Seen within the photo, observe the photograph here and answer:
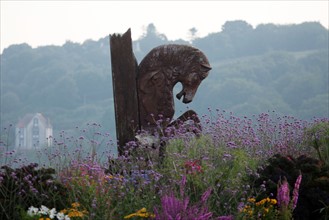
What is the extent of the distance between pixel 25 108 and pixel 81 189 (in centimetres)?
8440

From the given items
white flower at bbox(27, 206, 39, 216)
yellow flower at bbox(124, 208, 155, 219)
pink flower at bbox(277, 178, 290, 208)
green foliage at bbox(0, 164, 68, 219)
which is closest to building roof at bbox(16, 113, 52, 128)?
green foliage at bbox(0, 164, 68, 219)

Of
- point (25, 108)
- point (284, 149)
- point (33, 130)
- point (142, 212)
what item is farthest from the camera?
point (25, 108)

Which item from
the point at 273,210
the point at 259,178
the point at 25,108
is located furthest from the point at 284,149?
the point at 25,108

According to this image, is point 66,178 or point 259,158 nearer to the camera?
point 66,178

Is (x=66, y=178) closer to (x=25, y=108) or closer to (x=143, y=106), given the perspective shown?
(x=143, y=106)

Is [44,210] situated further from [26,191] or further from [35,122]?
[35,122]

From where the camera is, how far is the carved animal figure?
836 cm

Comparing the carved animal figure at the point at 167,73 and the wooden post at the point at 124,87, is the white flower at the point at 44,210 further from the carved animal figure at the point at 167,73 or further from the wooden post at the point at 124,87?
the carved animal figure at the point at 167,73

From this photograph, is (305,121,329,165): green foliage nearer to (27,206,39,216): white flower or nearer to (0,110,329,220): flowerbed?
(0,110,329,220): flowerbed

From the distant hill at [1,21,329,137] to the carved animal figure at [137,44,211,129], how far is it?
51.2 metres

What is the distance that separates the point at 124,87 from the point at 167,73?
58 cm

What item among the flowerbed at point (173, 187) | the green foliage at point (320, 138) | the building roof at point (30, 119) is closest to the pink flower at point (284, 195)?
the flowerbed at point (173, 187)

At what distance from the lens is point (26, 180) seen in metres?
6.21

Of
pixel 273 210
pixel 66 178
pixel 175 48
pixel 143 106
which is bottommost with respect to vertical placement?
pixel 273 210
